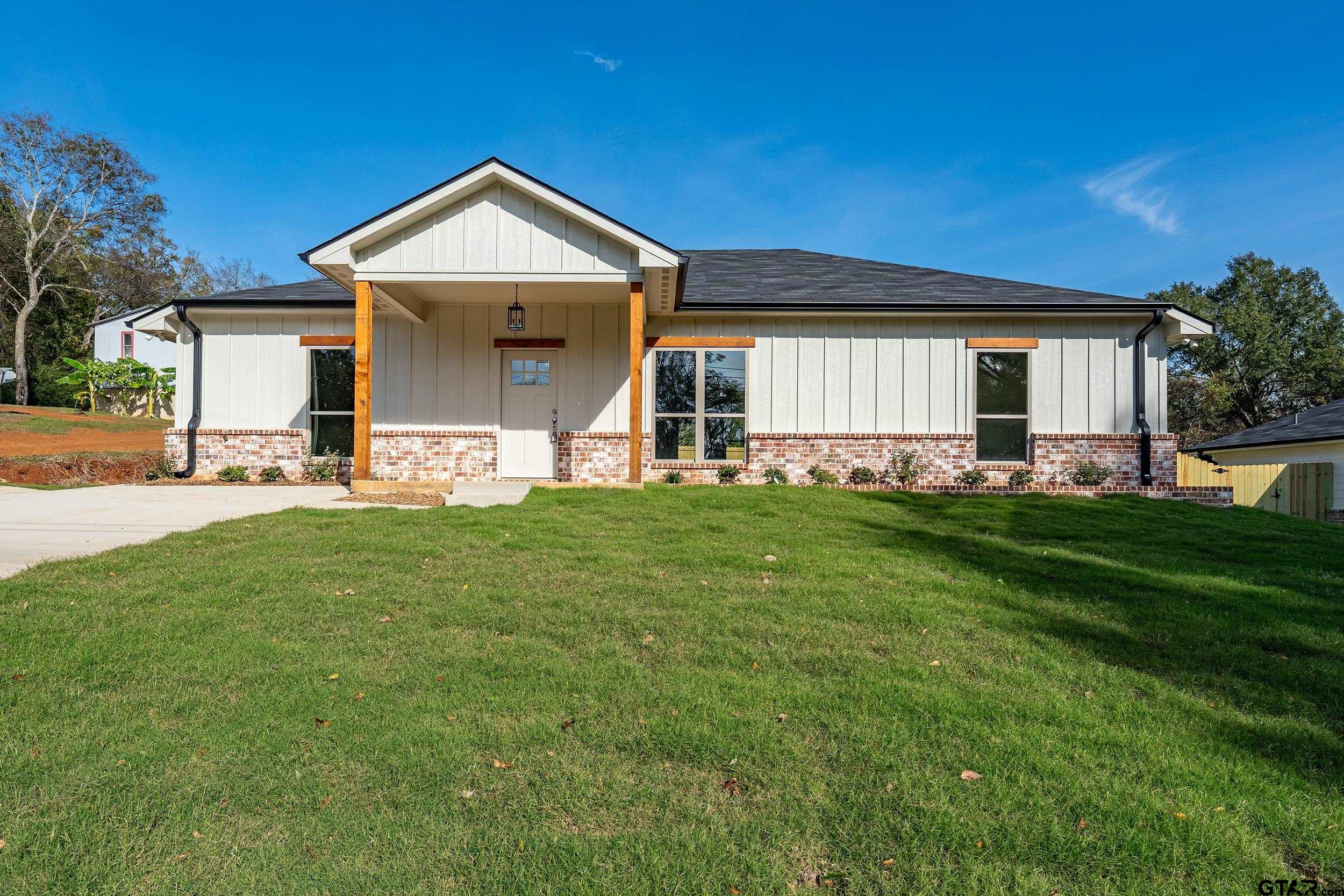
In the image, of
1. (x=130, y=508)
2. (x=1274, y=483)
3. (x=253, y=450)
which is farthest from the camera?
(x=1274, y=483)

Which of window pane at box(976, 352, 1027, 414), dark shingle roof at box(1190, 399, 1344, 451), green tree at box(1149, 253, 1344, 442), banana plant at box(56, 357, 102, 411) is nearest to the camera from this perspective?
window pane at box(976, 352, 1027, 414)

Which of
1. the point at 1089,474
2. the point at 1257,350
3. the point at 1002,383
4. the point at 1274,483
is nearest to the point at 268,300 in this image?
the point at 1002,383

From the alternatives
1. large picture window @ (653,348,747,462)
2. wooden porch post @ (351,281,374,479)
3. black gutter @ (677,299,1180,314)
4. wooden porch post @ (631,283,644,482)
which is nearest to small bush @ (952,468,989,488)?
black gutter @ (677,299,1180,314)

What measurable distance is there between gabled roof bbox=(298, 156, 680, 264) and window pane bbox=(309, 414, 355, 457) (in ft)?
11.0

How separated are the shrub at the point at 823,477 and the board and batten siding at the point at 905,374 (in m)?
0.71

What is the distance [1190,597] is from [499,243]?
29.5 ft

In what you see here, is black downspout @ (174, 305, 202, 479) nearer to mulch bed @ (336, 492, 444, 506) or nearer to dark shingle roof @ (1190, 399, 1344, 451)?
mulch bed @ (336, 492, 444, 506)

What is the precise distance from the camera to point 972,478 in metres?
11.3

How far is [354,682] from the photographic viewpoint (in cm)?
317

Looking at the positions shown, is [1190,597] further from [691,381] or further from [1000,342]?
[691,381]

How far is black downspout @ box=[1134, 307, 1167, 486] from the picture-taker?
36.9 ft

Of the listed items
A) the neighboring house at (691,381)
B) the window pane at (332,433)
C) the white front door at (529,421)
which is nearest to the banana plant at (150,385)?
the neighboring house at (691,381)

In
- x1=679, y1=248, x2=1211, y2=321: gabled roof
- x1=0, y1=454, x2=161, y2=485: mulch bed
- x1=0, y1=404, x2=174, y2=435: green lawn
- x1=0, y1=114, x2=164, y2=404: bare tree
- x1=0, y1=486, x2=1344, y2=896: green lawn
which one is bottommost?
x1=0, y1=486, x2=1344, y2=896: green lawn

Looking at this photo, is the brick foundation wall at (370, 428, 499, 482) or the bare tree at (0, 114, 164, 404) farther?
the bare tree at (0, 114, 164, 404)
